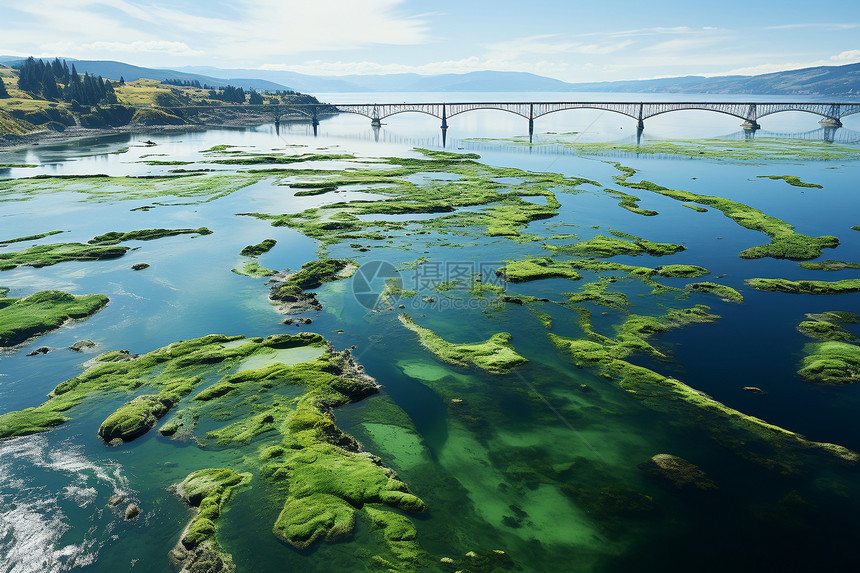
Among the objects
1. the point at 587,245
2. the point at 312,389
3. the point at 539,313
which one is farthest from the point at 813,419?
the point at 587,245

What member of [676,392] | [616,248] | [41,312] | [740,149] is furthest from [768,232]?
[740,149]

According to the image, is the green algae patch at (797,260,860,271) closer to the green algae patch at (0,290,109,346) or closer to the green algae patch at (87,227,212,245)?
the green algae patch at (0,290,109,346)

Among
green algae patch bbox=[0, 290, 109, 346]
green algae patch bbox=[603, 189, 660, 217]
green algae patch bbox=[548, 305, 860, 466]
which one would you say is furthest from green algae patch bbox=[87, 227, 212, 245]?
green algae patch bbox=[603, 189, 660, 217]

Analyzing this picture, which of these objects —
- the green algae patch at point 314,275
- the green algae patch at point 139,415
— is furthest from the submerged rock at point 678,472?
the green algae patch at point 314,275

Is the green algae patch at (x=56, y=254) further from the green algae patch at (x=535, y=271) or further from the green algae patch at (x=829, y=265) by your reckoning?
the green algae patch at (x=829, y=265)

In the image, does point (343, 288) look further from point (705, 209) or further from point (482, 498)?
point (705, 209)

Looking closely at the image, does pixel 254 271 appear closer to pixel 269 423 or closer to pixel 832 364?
pixel 269 423
